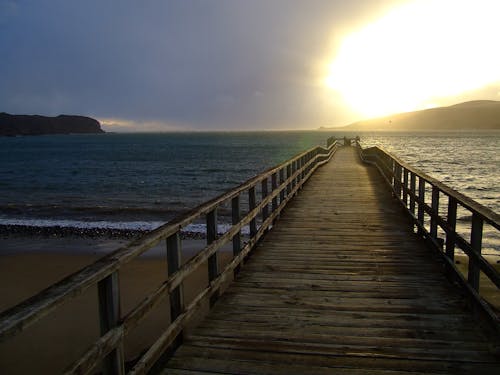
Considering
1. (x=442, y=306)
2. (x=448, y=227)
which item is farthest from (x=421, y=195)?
(x=442, y=306)

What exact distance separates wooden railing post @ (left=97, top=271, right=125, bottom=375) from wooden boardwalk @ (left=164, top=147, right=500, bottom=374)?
2.47 feet

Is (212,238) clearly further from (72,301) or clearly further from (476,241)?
(72,301)

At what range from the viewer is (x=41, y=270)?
40.3 ft

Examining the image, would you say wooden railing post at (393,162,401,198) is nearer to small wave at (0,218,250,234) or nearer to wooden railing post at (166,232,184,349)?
small wave at (0,218,250,234)

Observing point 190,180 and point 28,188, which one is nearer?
point 28,188

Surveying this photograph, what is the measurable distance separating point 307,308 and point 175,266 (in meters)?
1.63

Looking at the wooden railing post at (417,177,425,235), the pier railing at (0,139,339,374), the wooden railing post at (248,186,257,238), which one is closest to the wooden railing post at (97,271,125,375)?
the pier railing at (0,139,339,374)

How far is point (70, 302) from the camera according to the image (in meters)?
7.68

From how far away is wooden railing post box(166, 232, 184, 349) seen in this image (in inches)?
126

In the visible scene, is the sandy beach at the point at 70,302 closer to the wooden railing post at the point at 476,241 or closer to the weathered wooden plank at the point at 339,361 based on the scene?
the weathered wooden plank at the point at 339,361

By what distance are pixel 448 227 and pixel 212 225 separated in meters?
2.76

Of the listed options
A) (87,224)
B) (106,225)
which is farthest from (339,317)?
(87,224)

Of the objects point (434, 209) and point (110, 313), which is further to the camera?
point (434, 209)

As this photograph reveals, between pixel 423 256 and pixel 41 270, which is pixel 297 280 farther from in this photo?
pixel 41 270
